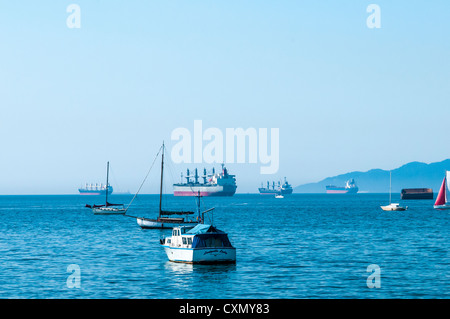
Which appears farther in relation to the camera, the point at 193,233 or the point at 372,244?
the point at 372,244

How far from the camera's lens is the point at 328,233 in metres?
108

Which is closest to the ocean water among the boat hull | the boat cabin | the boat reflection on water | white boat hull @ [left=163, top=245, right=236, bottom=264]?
the boat reflection on water

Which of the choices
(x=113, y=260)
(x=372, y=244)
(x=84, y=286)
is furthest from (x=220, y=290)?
(x=372, y=244)

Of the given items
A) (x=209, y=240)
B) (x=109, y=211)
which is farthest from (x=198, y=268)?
(x=109, y=211)

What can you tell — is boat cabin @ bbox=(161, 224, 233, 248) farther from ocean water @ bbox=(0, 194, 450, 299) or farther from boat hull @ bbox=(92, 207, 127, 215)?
boat hull @ bbox=(92, 207, 127, 215)

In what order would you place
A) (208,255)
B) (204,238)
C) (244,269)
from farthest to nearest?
1. (244,269)
2. (208,255)
3. (204,238)

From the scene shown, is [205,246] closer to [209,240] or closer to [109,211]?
[209,240]

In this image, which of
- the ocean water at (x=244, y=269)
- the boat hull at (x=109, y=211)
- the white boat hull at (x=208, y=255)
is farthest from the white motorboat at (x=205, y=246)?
the boat hull at (x=109, y=211)

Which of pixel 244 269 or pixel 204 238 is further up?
pixel 204 238

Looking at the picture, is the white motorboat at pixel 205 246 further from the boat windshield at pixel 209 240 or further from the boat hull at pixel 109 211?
the boat hull at pixel 109 211

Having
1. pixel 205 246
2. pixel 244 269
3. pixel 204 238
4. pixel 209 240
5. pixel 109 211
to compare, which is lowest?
pixel 244 269
